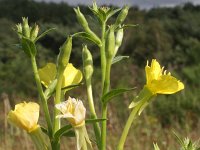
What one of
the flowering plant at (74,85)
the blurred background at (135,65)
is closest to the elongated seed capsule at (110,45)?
the flowering plant at (74,85)

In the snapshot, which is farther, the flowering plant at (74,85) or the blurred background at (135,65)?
the blurred background at (135,65)

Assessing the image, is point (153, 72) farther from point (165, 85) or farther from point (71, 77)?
point (71, 77)

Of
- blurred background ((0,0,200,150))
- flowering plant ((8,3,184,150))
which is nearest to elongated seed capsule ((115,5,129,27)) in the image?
flowering plant ((8,3,184,150))

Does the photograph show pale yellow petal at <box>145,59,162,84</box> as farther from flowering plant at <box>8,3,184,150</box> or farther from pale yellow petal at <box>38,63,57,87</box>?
pale yellow petal at <box>38,63,57,87</box>

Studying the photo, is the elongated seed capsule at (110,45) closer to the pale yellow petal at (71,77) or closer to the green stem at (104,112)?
the green stem at (104,112)

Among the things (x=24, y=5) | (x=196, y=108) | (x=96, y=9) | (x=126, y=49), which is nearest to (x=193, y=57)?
(x=126, y=49)

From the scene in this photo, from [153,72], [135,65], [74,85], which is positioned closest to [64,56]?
[74,85]
